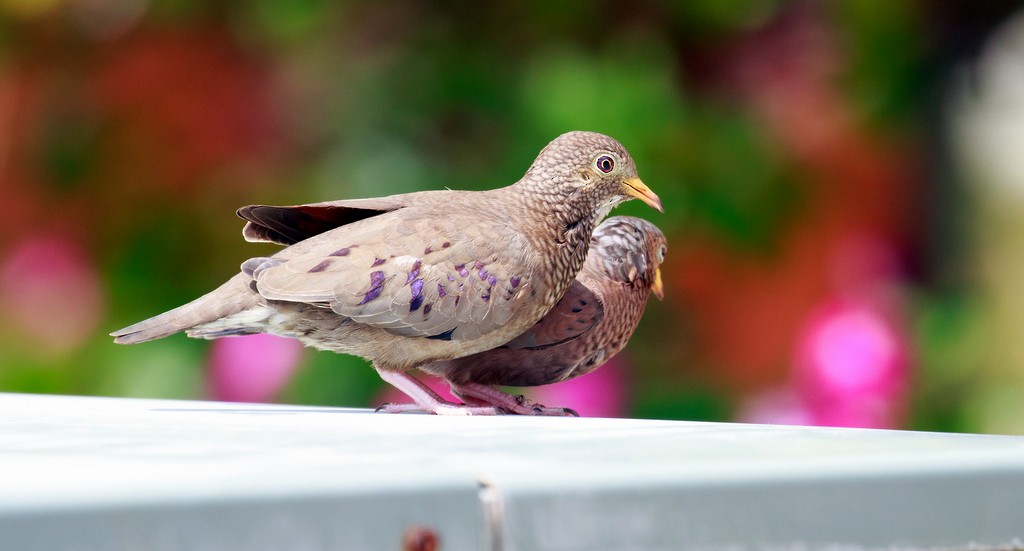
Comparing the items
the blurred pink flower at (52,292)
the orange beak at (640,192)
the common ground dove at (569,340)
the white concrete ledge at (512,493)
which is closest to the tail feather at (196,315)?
the common ground dove at (569,340)

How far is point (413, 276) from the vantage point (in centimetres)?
139

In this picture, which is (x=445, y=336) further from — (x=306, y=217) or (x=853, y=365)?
(x=853, y=365)

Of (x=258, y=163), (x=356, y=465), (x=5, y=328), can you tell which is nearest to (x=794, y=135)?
(x=258, y=163)

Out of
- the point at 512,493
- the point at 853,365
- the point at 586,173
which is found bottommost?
the point at 512,493

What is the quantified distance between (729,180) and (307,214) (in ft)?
4.32

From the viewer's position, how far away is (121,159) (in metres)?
2.61

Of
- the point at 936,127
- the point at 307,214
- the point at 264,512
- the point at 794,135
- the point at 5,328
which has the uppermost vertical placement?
the point at 936,127

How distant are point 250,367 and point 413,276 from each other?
1.19m

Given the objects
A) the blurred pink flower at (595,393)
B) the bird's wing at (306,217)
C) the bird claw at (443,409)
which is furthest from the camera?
the blurred pink flower at (595,393)

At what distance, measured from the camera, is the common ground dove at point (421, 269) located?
1.39 metres

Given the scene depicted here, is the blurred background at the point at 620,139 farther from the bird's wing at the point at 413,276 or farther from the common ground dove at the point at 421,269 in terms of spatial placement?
the bird's wing at the point at 413,276

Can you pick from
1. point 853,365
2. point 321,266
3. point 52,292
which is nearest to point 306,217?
point 321,266

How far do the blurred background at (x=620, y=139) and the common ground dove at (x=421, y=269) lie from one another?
967 mm

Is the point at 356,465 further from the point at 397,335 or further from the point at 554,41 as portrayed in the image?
the point at 554,41
